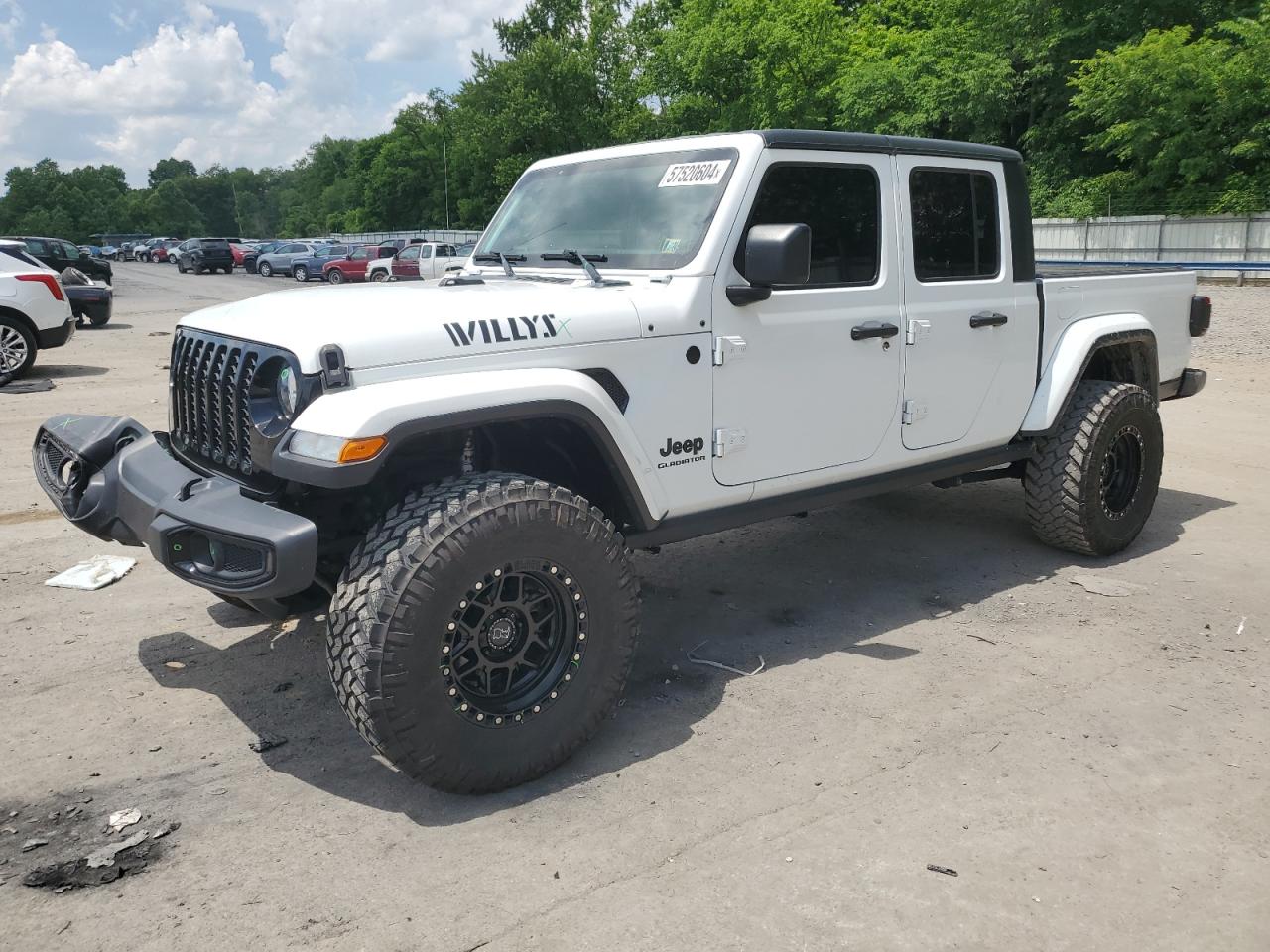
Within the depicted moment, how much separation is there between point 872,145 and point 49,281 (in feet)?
34.9

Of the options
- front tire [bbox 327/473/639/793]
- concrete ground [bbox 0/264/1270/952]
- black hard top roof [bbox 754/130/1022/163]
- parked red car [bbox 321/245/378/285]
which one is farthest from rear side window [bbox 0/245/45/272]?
parked red car [bbox 321/245/378/285]

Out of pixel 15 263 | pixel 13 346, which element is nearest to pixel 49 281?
pixel 15 263

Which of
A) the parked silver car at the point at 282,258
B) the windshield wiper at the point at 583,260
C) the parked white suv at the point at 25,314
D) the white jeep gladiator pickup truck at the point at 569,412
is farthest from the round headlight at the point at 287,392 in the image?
the parked silver car at the point at 282,258

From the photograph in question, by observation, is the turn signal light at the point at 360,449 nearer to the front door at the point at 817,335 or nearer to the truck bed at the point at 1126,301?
the front door at the point at 817,335

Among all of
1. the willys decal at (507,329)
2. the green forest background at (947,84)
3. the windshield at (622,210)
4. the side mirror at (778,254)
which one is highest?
the green forest background at (947,84)

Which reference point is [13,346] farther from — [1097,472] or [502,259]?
[1097,472]

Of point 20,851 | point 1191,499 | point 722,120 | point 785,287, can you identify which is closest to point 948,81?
point 722,120

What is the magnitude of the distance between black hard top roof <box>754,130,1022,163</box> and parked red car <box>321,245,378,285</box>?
109ft

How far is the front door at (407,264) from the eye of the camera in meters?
33.0

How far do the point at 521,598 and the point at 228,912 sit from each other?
119 cm

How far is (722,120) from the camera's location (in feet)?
138

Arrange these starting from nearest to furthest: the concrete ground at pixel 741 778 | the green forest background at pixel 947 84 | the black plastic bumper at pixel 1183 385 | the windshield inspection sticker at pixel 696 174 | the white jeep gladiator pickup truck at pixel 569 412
A: the concrete ground at pixel 741 778, the white jeep gladiator pickup truck at pixel 569 412, the windshield inspection sticker at pixel 696 174, the black plastic bumper at pixel 1183 385, the green forest background at pixel 947 84

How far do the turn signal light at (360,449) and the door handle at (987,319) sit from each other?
117 inches

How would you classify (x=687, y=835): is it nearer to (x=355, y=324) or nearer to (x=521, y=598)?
(x=521, y=598)
